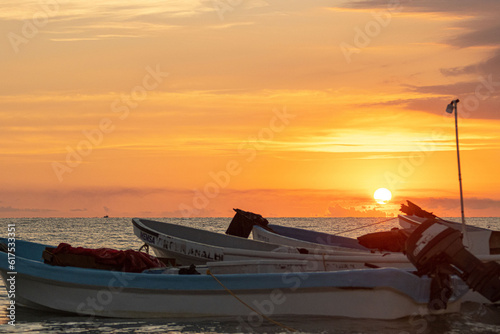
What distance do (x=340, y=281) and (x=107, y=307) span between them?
5.43m

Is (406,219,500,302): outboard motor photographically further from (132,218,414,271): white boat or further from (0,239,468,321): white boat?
(132,218,414,271): white boat

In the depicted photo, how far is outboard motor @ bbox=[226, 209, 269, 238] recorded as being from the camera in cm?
2320

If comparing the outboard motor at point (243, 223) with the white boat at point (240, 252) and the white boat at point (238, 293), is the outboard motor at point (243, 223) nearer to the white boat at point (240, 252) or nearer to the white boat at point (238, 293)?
the white boat at point (240, 252)

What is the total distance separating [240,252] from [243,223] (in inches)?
244

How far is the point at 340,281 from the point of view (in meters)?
13.2

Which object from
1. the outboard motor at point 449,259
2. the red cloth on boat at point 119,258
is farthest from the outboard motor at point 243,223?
the outboard motor at point 449,259

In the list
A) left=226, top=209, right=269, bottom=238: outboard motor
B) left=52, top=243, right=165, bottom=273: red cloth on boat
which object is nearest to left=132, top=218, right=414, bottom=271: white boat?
left=226, top=209, right=269, bottom=238: outboard motor

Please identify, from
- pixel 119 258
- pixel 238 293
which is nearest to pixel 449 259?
pixel 238 293

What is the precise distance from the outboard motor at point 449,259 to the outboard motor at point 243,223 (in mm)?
11279

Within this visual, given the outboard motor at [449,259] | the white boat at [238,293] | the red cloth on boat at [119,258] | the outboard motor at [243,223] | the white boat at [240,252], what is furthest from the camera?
the outboard motor at [243,223]

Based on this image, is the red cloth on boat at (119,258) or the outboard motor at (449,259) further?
the red cloth on boat at (119,258)

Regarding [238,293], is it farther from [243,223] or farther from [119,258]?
[243,223]

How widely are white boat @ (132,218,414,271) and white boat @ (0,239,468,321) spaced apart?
2.50 m

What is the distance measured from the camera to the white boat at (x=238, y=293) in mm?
13125
